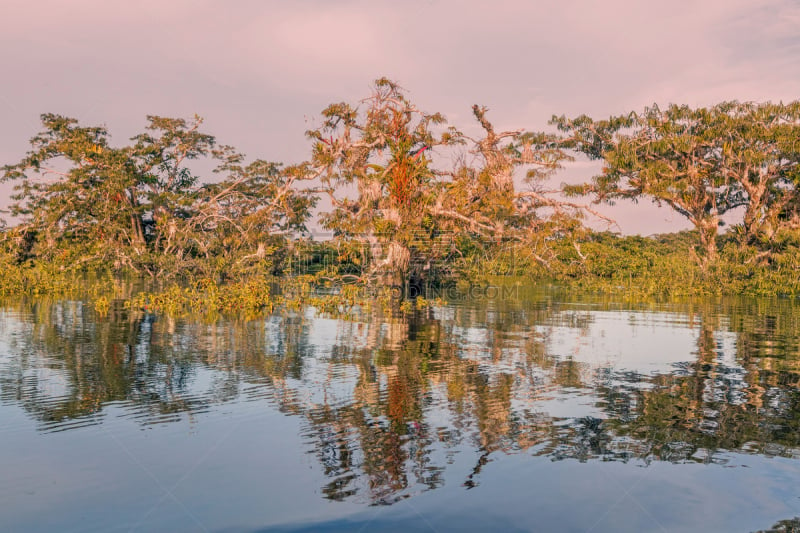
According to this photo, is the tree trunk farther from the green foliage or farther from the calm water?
the calm water

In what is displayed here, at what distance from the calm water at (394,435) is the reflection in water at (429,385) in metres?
0.04

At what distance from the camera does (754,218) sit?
35.9 metres

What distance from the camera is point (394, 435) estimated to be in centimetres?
632

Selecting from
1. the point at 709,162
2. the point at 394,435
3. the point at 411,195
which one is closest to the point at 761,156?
the point at 709,162

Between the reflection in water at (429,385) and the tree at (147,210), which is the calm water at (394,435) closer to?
the reflection in water at (429,385)

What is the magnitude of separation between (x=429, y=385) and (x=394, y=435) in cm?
237

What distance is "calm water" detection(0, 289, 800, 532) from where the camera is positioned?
471 cm

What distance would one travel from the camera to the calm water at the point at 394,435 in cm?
471

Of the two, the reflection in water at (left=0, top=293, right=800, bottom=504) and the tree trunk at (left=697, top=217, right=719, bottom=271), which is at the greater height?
the tree trunk at (left=697, top=217, right=719, bottom=271)

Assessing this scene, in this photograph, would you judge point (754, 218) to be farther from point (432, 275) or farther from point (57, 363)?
point (57, 363)

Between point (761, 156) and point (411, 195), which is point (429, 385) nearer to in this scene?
point (411, 195)

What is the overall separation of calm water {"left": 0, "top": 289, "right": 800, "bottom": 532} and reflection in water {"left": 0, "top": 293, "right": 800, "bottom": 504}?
35mm

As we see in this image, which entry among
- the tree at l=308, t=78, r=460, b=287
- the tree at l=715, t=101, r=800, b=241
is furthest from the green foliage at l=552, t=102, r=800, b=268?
the tree at l=308, t=78, r=460, b=287

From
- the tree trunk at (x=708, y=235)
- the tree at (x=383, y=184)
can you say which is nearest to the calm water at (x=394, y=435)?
the tree at (x=383, y=184)
